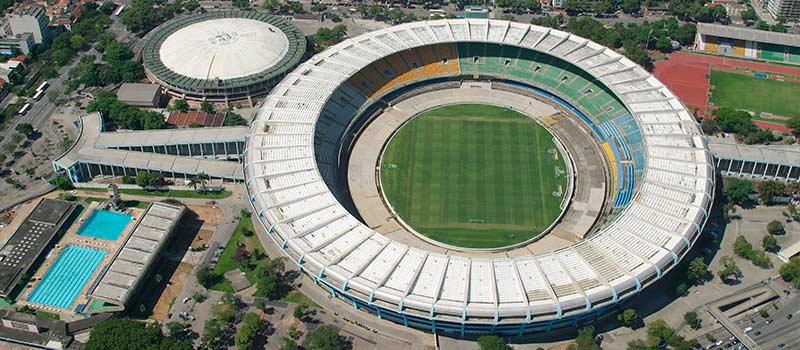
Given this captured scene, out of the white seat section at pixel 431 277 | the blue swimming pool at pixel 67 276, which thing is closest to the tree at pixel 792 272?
the white seat section at pixel 431 277

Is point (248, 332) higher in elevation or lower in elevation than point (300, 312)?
higher

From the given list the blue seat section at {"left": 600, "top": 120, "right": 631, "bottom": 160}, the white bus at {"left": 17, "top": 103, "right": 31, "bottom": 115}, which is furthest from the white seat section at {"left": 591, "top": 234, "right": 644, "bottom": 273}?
the white bus at {"left": 17, "top": 103, "right": 31, "bottom": 115}

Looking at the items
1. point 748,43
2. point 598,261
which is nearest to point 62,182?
point 598,261

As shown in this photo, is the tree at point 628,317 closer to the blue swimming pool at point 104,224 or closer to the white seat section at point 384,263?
the white seat section at point 384,263

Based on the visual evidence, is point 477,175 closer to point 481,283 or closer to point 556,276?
point 556,276

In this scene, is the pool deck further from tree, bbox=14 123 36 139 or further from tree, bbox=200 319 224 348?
tree, bbox=14 123 36 139

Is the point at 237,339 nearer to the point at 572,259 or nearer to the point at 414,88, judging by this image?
the point at 572,259

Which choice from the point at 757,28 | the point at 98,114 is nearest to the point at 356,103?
the point at 98,114
